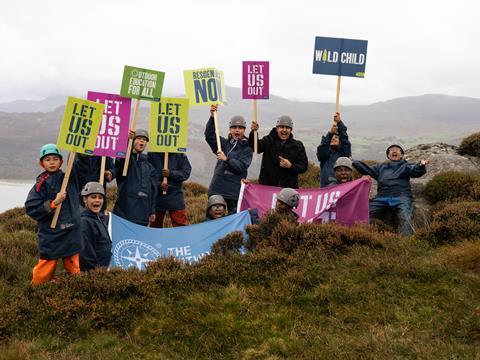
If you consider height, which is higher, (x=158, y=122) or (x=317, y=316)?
(x=158, y=122)

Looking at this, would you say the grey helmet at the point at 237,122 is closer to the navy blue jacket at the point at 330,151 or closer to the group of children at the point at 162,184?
the group of children at the point at 162,184

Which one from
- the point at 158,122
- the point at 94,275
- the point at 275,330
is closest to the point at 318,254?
the point at 275,330

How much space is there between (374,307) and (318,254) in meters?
1.63

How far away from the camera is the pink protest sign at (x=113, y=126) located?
9.58m

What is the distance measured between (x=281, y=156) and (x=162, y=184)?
261 centimetres

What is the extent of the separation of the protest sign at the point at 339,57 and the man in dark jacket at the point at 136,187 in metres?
4.49

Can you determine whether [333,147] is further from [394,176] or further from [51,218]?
[51,218]

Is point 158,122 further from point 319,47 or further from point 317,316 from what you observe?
point 317,316

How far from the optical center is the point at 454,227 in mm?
9078

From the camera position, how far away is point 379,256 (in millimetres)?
8047

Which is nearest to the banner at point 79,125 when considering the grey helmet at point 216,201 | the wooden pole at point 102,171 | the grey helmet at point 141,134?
the wooden pole at point 102,171

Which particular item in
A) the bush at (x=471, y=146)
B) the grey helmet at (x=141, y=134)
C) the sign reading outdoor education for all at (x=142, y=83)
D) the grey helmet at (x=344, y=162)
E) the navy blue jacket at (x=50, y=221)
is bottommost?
the navy blue jacket at (x=50, y=221)

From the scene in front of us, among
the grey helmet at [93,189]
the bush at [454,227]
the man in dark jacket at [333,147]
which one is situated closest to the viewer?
the grey helmet at [93,189]

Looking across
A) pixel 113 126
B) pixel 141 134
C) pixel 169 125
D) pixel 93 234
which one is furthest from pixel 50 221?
pixel 169 125
